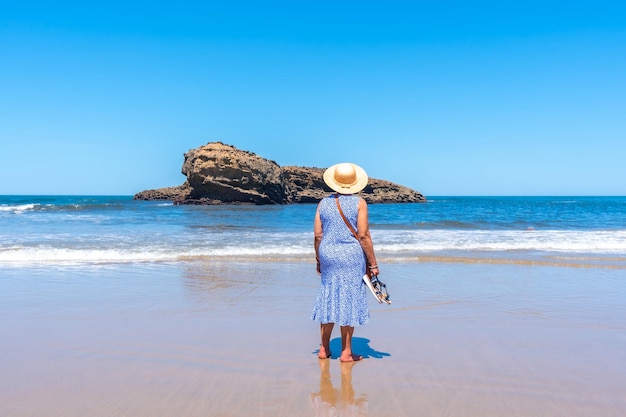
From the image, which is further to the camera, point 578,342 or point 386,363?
point 578,342

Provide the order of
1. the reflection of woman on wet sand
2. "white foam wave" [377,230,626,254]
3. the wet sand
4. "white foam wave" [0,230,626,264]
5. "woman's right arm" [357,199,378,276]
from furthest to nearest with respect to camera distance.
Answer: "white foam wave" [377,230,626,254], "white foam wave" [0,230,626,264], "woman's right arm" [357,199,378,276], the wet sand, the reflection of woman on wet sand

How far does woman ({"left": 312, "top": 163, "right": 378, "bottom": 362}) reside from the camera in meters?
4.45

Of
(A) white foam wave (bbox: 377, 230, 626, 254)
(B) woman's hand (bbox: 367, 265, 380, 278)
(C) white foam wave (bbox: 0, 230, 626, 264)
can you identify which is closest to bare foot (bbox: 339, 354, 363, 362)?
(B) woman's hand (bbox: 367, 265, 380, 278)

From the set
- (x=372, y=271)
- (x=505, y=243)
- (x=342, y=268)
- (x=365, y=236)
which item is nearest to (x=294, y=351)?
(x=342, y=268)

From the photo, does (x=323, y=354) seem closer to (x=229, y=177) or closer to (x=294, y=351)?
(x=294, y=351)

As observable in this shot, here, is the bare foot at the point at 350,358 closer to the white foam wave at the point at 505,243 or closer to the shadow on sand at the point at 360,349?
the shadow on sand at the point at 360,349

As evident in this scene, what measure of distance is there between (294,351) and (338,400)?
122 centimetres

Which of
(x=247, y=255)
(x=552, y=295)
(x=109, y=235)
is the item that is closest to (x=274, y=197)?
(x=109, y=235)

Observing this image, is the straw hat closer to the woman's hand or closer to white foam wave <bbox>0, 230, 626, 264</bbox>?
the woman's hand

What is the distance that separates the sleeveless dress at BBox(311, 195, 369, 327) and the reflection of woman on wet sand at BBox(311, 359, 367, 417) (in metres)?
0.52

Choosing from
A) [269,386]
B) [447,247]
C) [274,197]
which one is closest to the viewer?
[269,386]

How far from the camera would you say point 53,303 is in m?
6.84

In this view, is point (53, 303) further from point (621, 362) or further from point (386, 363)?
point (621, 362)

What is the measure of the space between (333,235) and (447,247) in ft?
35.7
